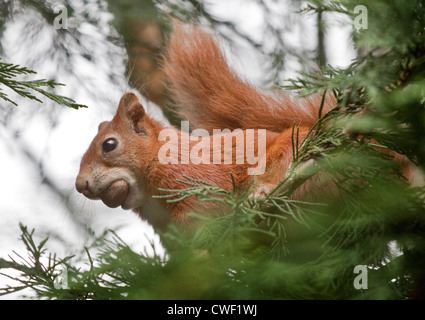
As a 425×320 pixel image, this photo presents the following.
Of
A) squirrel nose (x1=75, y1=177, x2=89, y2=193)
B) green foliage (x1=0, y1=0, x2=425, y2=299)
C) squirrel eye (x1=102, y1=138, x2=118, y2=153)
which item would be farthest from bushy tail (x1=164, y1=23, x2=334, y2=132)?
green foliage (x1=0, y1=0, x2=425, y2=299)

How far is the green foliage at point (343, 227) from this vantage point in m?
0.73

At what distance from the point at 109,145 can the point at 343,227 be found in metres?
0.82

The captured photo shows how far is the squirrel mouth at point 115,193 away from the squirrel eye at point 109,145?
107 millimetres

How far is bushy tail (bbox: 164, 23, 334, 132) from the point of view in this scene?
1581 millimetres

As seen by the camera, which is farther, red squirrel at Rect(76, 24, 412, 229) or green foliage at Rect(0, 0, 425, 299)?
red squirrel at Rect(76, 24, 412, 229)

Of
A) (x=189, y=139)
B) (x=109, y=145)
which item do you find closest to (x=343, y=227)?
(x=189, y=139)

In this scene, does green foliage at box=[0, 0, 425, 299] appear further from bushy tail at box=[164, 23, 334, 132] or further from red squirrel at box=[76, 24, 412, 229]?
bushy tail at box=[164, 23, 334, 132]

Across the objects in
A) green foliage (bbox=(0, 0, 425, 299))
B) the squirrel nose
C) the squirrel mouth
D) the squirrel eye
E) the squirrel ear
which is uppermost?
the squirrel ear

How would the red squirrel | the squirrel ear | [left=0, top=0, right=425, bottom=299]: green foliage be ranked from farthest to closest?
the squirrel ear → the red squirrel → [left=0, top=0, right=425, bottom=299]: green foliage

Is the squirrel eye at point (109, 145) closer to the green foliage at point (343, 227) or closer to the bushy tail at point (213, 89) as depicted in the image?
the bushy tail at point (213, 89)
